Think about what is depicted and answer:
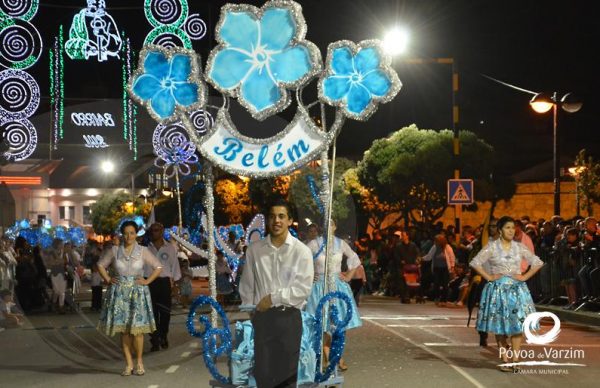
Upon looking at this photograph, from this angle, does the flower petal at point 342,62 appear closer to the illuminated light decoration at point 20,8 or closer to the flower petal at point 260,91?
the flower petal at point 260,91

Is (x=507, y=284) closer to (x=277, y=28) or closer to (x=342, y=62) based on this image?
(x=342, y=62)

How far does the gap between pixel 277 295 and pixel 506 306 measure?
18.1 feet

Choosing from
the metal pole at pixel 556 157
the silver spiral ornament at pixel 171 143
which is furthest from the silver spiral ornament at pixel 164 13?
the metal pole at pixel 556 157

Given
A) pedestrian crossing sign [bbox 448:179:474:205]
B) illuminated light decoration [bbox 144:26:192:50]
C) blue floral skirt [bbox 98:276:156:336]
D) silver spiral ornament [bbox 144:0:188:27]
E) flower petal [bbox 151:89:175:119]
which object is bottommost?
blue floral skirt [bbox 98:276:156:336]

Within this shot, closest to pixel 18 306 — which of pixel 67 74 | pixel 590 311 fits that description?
pixel 590 311

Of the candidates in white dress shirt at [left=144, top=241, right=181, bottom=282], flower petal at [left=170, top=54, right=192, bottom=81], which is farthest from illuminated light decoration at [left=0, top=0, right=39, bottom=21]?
flower petal at [left=170, top=54, right=192, bottom=81]

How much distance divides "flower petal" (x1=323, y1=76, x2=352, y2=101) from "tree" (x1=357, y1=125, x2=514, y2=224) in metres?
41.3

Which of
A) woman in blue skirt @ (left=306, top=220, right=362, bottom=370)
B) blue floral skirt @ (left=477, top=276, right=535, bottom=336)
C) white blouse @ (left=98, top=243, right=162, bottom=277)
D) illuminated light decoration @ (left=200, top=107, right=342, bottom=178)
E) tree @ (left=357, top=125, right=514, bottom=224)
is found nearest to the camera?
illuminated light decoration @ (left=200, top=107, right=342, bottom=178)

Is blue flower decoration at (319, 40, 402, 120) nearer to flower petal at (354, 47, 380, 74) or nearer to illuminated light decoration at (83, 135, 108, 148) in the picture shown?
flower petal at (354, 47, 380, 74)

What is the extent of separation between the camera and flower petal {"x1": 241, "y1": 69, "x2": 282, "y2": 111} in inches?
378

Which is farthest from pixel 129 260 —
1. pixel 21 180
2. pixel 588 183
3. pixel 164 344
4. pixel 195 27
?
pixel 21 180

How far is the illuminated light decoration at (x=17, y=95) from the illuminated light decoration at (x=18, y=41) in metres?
0.52

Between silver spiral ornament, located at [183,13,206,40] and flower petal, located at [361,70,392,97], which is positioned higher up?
silver spiral ornament, located at [183,13,206,40]

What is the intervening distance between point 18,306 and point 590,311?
1393 cm
